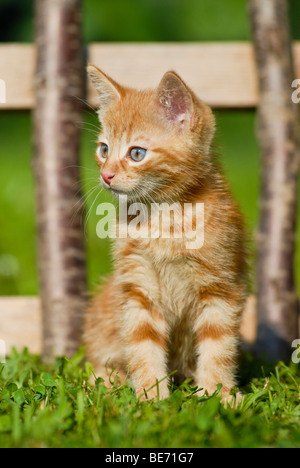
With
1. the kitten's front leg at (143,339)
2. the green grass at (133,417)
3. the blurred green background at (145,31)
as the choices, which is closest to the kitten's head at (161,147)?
the kitten's front leg at (143,339)

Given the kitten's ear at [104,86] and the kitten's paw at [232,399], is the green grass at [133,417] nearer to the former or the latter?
the kitten's paw at [232,399]

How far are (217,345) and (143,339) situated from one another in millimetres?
259

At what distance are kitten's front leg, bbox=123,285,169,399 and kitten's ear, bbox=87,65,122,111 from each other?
727 mm

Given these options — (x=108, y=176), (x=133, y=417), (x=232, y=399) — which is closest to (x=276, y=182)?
(x=108, y=176)

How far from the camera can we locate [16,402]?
1.94 m

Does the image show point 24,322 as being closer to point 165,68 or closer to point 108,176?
point 108,176

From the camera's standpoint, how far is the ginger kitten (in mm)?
2125

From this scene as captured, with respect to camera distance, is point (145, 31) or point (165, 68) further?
point (145, 31)

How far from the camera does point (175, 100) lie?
6.98ft

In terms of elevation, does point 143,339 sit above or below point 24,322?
above

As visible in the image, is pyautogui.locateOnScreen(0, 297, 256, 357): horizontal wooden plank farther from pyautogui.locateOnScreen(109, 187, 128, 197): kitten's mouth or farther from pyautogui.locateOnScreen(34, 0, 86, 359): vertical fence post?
pyautogui.locateOnScreen(109, 187, 128, 197): kitten's mouth

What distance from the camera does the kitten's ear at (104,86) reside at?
90.9 inches

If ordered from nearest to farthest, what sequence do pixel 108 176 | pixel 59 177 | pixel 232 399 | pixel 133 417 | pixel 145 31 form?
1. pixel 133 417
2. pixel 232 399
3. pixel 108 176
4. pixel 59 177
5. pixel 145 31
